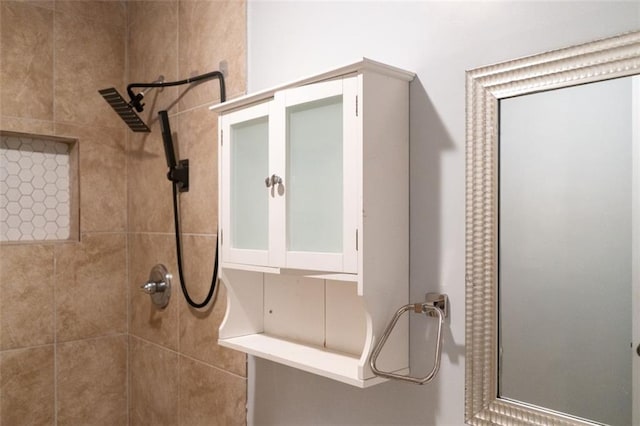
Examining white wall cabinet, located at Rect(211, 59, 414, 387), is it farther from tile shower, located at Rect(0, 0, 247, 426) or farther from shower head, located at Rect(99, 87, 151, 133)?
shower head, located at Rect(99, 87, 151, 133)

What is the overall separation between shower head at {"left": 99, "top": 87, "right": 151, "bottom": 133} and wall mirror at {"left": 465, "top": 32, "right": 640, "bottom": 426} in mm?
1253

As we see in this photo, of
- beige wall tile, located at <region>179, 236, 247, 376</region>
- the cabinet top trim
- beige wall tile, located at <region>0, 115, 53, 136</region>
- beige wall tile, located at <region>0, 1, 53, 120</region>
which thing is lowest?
beige wall tile, located at <region>179, 236, 247, 376</region>

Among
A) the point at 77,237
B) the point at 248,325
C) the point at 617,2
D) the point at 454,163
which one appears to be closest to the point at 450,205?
the point at 454,163

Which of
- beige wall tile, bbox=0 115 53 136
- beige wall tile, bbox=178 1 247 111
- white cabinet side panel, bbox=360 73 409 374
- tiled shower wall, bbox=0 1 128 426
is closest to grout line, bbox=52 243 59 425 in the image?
tiled shower wall, bbox=0 1 128 426

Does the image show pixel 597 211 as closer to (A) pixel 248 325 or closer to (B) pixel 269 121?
(B) pixel 269 121

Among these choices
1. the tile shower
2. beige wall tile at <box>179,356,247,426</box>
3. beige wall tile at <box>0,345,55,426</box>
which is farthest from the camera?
beige wall tile at <box>0,345,55,426</box>

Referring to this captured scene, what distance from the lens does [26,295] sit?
6.09ft

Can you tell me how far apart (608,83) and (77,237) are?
186 centimetres

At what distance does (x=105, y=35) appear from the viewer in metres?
2.08

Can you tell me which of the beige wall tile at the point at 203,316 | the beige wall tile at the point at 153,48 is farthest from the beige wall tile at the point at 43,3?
the beige wall tile at the point at 203,316

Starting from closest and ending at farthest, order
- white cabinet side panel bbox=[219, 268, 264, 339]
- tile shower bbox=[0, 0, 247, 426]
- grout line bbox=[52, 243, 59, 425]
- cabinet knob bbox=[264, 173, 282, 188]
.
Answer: cabinet knob bbox=[264, 173, 282, 188] < white cabinet side panel bbox=[219, 268, 264, 339] < tile shower bbox=[0, 0, 247, 426] < grout line bbox=[52, 243, 59, 425]

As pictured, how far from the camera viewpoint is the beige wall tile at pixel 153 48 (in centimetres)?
189

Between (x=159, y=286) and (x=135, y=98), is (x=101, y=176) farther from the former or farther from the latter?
(x=159, y=286)

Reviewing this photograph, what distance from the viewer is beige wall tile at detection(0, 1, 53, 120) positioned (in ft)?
5.97
